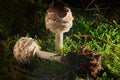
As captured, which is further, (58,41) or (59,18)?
(58,41)

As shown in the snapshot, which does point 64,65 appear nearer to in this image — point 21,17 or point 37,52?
point 37,52

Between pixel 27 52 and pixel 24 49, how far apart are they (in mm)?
24

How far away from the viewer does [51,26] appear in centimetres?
143

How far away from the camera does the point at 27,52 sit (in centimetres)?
146

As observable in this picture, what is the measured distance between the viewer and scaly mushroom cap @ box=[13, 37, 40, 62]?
145cm

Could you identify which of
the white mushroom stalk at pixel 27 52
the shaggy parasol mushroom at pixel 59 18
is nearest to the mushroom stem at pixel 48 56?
the white mushroom stalk at pixel 27 52

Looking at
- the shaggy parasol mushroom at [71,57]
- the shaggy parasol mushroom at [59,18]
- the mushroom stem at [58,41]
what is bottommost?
the shaggy parasol mushroom at [71,57]

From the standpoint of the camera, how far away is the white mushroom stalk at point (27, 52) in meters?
1.45

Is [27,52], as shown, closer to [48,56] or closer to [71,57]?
[48,56]

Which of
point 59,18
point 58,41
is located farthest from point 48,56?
point 59,18

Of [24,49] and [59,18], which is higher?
[59,18]

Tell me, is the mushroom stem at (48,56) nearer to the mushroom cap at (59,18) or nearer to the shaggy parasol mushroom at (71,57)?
the shaggy parasol mushroom at (71,57)

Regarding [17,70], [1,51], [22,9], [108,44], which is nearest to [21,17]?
[22,9]

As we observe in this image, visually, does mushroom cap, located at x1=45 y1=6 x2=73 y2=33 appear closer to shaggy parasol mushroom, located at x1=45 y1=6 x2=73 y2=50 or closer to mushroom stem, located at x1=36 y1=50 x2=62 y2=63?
shaggy parasol mushroom, located at x1=45 y1=6 x2=73 y2=50
